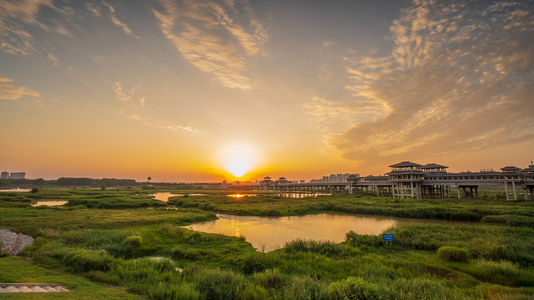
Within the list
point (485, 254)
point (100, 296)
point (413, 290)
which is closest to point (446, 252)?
point (485, 254)

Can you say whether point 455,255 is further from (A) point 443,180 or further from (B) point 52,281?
(A) point 443,180

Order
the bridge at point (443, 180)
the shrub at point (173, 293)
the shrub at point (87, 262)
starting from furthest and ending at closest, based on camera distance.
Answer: the bridge at point (443, 180), the shrub at point (87, 262), the shrub at point (173, 293)

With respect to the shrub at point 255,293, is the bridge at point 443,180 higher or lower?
higher

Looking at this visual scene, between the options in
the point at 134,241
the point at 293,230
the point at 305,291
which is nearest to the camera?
the point at 305,291

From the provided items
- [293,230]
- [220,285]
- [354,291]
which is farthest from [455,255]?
[293,230]

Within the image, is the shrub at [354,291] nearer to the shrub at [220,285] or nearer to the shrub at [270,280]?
the shrub at [270,280]

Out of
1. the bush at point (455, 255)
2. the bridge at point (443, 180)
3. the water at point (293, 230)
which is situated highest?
the bridge at point (443, 180)

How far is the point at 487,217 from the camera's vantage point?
26.8 metres

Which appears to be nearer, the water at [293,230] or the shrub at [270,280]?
the shrub at [270,280]

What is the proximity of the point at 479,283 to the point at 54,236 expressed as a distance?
88.0 feet

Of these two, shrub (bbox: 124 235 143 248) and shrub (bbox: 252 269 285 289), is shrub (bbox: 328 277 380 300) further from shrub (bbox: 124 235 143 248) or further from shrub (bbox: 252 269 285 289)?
shrub (bbox: 124 235 143 248)

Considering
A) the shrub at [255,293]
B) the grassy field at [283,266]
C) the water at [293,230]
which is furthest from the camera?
the water at [293,230]

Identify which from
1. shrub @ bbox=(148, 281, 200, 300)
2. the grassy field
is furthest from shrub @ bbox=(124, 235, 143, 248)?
shrub @ bbox=(148, 281, 200, 300)

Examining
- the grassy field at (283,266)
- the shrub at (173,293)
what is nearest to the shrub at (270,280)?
the grassy field at (283,266)
